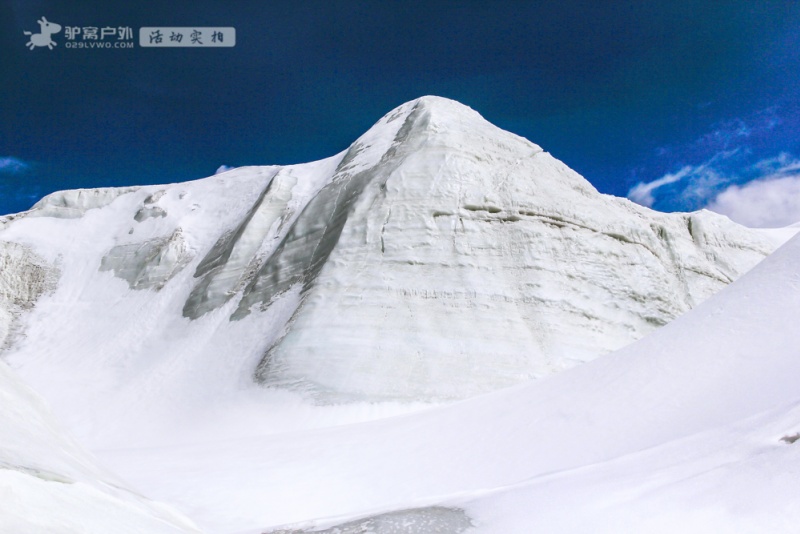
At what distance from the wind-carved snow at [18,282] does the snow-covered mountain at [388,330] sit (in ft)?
0.33

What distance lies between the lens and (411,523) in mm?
4621

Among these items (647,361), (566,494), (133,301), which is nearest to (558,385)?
(647,361)

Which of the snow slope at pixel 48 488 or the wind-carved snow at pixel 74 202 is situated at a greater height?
the wind-carved snow at pixel 74 202

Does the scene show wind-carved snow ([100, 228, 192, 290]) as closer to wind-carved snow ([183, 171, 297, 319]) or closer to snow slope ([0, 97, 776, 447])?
snow slope ([0, 97, 776, 447])

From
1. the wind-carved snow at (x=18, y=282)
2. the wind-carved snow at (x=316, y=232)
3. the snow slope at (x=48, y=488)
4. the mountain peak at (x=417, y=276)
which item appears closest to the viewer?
the snow slope at (x=48, y=488)

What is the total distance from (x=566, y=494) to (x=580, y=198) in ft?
61.7

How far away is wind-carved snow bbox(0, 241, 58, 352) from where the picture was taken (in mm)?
26594

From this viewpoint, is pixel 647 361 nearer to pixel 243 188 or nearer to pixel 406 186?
pixel 406 186

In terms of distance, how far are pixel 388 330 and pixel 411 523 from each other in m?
12.3

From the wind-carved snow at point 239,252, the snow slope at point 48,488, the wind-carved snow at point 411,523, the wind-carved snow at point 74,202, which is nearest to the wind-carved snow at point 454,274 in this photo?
the wind-carved snow at point 239,252

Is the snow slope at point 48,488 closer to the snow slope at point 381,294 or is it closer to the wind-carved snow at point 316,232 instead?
Result: the snow slope at point 381,294

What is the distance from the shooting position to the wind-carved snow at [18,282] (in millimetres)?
26594

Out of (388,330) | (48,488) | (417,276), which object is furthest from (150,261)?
(48,488)

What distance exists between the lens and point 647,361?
8.43 meters
